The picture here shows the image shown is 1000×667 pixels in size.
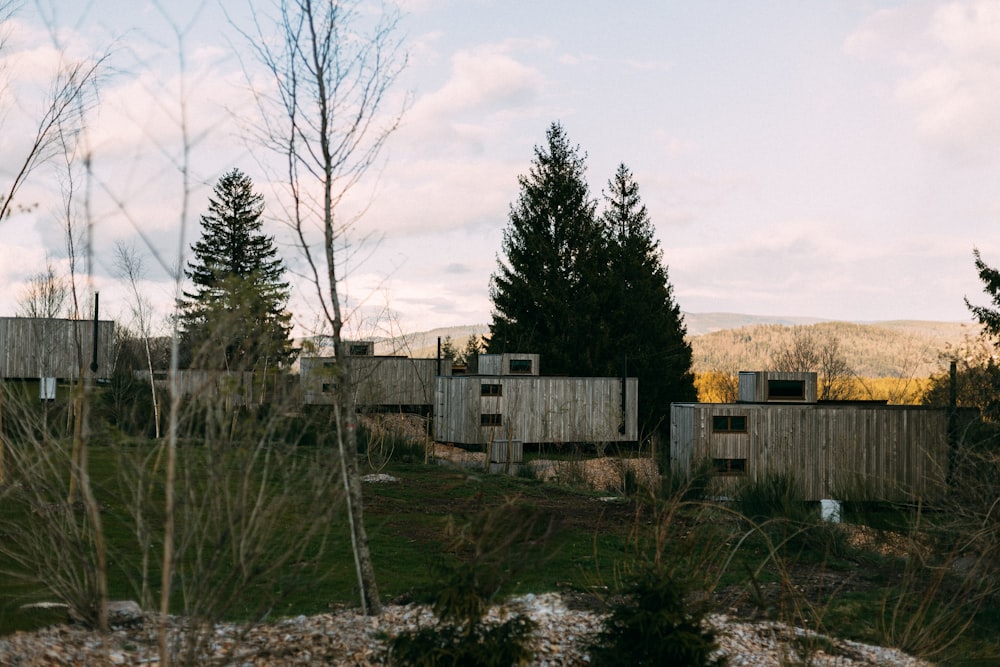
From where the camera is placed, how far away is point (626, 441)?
2767 centimetres

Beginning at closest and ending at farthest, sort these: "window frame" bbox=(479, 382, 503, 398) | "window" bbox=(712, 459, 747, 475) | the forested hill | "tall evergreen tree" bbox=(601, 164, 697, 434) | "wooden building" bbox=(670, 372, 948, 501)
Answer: "wooden building" bbox=(670, 372, 948, 501) → "window" bbox=(712, 459, 747, 475) → "window frame" bbox=(479, 382, 503, 398) → "tall evergreen tree" bbox=(601, 164, 697, 434) → the forested hill

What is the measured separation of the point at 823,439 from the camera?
1766 centimetres

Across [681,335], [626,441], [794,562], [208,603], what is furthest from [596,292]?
[208,603]

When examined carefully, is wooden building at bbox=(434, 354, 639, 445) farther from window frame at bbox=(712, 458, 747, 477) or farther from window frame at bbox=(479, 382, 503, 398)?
window frame at bbox=(712, 458, 747, 477)

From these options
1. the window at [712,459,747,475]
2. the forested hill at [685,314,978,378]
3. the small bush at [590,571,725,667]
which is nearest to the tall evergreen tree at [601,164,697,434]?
the window at [712,459,747,475]

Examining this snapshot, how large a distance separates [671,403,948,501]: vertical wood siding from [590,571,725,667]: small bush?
12678 mm

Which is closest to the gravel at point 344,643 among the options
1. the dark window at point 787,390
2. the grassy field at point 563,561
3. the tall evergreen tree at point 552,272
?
the grassy field at point 563,561

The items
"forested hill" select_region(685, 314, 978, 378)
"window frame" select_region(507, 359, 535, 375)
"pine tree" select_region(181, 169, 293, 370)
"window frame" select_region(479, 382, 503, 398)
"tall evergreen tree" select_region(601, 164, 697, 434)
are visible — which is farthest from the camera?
"forested hill" select_region(685, 314, 978, 378)

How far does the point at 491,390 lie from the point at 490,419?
865 millimetres

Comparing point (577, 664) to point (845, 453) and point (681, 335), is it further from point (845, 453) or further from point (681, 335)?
point (681, 335)

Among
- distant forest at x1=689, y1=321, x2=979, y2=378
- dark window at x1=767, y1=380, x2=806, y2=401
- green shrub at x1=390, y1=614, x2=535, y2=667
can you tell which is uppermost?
distant forest at x1=689, y1=321, x2=979, y2=378

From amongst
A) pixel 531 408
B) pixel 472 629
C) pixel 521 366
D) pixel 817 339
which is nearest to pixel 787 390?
pixel 531 408

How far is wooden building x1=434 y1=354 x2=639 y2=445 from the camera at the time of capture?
24.9 meters

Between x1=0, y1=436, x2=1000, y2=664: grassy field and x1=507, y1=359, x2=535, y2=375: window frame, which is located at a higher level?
x1=507, y1=359, x2=535, y2=375: window frame
